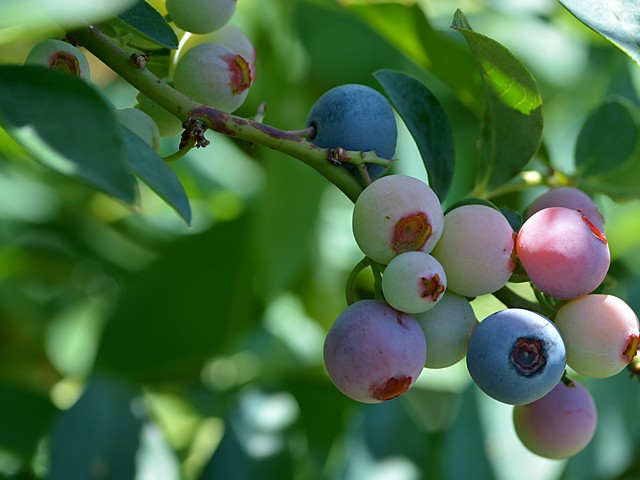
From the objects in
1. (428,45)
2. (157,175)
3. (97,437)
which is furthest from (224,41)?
(97,437)

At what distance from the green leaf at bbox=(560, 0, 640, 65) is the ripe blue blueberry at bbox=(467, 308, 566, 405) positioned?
16 cm

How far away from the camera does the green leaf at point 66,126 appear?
1.22ft

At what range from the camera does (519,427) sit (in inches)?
23.6

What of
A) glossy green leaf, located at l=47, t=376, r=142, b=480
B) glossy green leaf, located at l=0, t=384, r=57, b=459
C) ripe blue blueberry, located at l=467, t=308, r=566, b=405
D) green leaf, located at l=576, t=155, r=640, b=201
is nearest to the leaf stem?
ripe blue blueberry, located at l=467, t=308, r=566, b=405

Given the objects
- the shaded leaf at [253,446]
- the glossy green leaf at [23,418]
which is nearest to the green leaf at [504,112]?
the shaded leaf at [253,446]

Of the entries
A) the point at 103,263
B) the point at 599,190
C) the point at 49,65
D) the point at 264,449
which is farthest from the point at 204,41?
the point at 103,263

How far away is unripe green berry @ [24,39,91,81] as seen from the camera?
51 centimetres

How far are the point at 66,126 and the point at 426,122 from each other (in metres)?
0.29

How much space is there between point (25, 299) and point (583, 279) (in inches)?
37.5

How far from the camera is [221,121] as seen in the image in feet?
1.62

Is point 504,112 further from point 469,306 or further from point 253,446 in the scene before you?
point 253,446

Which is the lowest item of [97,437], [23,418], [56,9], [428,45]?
[23,418]

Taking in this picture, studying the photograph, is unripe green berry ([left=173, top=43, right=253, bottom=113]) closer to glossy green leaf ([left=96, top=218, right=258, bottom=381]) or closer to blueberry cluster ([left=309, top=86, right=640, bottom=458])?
blueberry cluster ([left=309, top=86, right=640, bottom=458])

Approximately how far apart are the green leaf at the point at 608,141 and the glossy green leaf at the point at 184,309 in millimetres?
548
